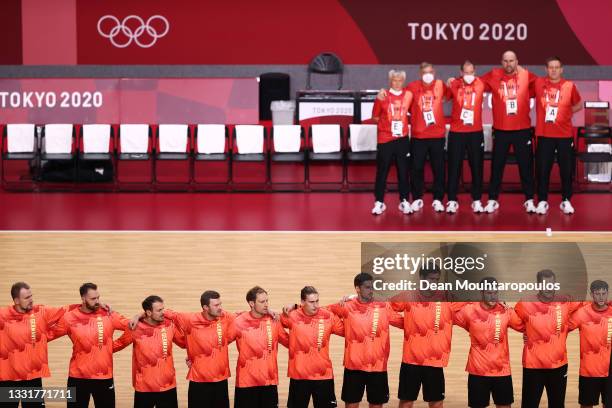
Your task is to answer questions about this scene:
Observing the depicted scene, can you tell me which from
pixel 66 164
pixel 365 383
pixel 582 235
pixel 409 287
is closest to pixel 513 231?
pixel 582 235

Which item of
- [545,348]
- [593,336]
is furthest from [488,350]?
[593,336]

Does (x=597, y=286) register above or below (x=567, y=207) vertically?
below

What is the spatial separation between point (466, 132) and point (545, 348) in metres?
5.10

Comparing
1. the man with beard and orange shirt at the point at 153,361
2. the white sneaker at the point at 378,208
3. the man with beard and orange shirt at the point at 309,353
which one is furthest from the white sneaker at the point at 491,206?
the man with beard and orange shirt at the point at 153,361

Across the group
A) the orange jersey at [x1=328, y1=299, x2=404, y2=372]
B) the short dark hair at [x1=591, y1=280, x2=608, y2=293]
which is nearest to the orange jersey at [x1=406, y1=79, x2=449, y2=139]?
the orange jersey at [x1=328, y1=299, x2=404, y2=372]

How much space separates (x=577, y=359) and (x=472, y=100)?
13.3ft

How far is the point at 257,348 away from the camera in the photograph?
9078 millimetres

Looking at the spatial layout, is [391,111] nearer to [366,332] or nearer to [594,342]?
[366,332]

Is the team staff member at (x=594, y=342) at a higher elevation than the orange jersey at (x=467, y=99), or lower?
lower

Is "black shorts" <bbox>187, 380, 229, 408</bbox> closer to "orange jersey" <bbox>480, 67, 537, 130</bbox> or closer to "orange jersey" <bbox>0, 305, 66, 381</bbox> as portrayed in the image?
"orange jersey" <bbox>0, 305, 66, 381</bbox>

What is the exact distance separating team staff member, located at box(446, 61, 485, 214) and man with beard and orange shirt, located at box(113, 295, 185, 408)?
18.8 ft

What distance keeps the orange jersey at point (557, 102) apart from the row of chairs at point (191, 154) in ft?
6.35

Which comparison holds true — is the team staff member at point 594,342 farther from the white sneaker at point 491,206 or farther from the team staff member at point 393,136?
the team staff member at point 393,136

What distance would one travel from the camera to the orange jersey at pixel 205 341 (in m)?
9.07
